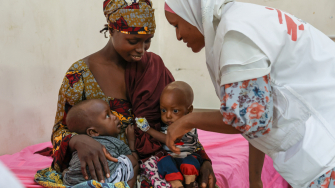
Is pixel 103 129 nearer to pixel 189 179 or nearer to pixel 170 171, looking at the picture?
pixel 170 171

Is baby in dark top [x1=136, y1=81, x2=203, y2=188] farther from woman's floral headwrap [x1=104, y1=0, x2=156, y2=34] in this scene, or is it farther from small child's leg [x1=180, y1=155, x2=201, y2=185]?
woman's floral headwrap [x1=104, y1=0, x2=156, y2=34]

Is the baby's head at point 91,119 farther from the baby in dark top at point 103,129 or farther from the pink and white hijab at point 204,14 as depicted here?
the pink and white hijab at point 204,14

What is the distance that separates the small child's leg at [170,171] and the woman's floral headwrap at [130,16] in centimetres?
78

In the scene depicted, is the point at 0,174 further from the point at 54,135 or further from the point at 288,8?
the point at 288,8

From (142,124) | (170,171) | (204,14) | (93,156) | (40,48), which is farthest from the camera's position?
(40,48)

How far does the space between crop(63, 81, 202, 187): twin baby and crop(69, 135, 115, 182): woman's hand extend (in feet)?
0.15

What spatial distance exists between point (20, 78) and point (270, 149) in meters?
2.37

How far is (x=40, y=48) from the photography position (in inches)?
112

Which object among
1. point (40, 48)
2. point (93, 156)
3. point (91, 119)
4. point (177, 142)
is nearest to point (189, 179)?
point (177, 142)

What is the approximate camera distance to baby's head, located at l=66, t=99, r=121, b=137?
1630 millimetres

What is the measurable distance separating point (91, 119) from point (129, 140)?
267 millimetres

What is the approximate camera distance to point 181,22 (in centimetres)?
130

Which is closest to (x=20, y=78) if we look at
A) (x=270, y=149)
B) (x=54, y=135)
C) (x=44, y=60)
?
(x=44, y=60)

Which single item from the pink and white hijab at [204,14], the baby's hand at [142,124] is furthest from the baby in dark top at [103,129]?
the pink and white hijab at [204,14]
